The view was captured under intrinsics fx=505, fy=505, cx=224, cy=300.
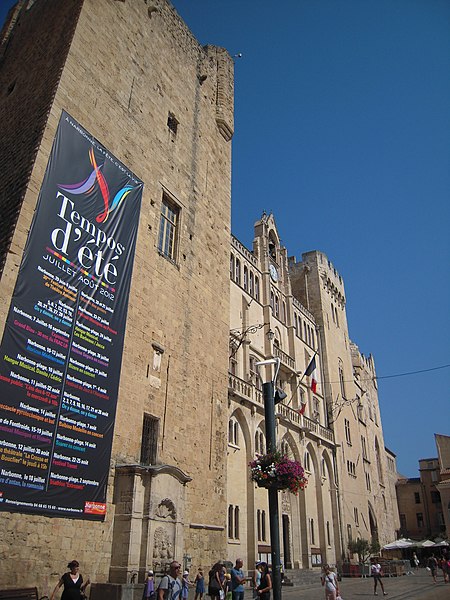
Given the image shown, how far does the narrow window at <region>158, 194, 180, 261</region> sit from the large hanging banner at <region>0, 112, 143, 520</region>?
Result: 7.92ft

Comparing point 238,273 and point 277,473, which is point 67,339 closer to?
point 277,473

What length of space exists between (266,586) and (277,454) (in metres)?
2.89

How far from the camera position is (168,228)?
18516mm

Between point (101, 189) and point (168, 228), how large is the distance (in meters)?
3.97

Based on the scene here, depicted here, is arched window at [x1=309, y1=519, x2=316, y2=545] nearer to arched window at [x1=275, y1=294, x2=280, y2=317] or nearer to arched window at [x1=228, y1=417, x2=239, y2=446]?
arched window at [x1=228, y1=417, x2=239, y2=446]

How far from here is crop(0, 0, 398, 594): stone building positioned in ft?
41.0

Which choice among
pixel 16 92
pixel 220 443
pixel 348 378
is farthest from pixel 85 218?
pixel 348 378

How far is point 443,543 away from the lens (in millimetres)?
41531

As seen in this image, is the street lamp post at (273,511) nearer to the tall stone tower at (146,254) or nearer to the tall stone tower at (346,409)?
the tall stone tower at (146,254)

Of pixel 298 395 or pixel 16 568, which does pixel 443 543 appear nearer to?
pixel 298 395

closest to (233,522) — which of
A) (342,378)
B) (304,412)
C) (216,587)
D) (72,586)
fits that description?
(216,587)

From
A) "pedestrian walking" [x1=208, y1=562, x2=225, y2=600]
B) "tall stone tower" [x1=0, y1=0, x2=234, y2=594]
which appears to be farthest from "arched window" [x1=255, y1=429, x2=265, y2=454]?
"pedestrian walking" [x1=208, y1=562, x2=225, y2=600]

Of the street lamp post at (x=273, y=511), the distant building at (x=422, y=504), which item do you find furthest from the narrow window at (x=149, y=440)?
the distant building at (x=422, y=504)

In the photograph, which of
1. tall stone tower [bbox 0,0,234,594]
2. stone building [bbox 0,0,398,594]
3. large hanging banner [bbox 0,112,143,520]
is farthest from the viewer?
stone building [bbox 0,0,398,594]
